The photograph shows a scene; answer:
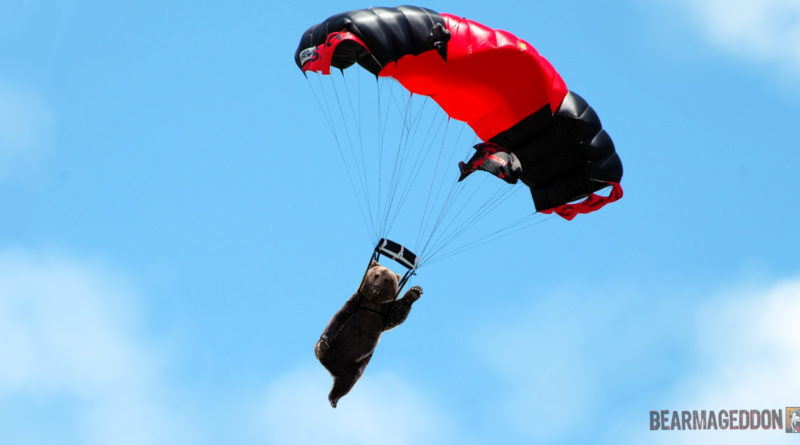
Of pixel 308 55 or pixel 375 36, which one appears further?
pixel 308 55

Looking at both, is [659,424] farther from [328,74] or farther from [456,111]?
[328,74]

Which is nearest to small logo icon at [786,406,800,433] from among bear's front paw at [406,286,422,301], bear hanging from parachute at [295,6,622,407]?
bear hanging from parachute at [295,6,622,407]

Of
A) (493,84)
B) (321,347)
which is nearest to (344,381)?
(321,347)

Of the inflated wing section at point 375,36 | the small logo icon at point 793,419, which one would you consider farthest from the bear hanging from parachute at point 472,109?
the small logo icon at point 793,419

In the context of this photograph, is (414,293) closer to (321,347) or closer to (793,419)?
(321,347)

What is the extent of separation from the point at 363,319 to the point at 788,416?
1245 cm

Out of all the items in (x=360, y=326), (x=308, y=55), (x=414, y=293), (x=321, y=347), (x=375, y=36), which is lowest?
(x=321, y=347)

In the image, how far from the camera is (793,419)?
2714 centimetres

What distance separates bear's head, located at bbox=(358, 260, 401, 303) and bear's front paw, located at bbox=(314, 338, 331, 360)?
0.97 metres

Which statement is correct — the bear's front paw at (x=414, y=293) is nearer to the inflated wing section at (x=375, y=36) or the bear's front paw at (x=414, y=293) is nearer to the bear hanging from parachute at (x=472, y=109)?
the bear hanging from parachute at (x=472, y=109)

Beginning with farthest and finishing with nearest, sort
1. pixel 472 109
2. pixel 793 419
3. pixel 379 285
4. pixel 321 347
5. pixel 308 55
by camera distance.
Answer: pixel 793 419 → pixel 472 109 → pixel 379 285 → pixel 308 55 → pixel 321 347

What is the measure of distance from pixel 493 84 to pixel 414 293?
3.65m

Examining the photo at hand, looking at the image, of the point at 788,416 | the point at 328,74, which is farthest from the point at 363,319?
the point at 788,416

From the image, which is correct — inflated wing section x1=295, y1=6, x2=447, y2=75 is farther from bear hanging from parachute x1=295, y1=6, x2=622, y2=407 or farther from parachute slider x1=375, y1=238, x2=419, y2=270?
parachute slider x1=375, y1=238, x2=419, y2=270
